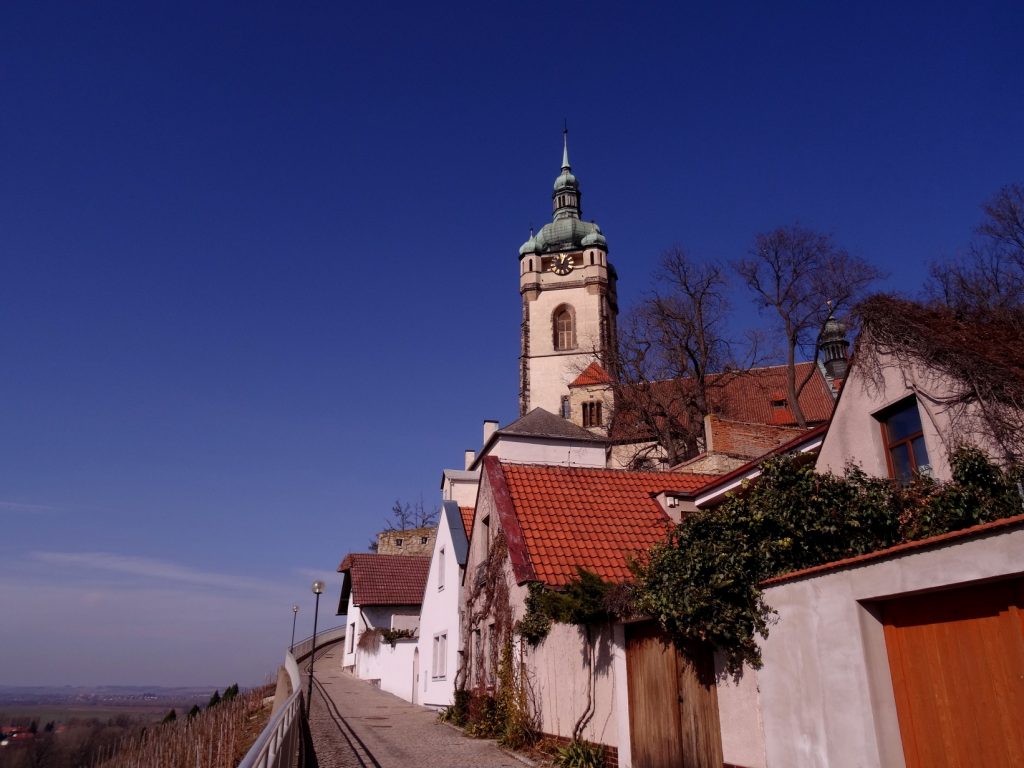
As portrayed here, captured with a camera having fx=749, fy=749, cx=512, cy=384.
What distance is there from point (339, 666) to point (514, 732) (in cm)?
3350

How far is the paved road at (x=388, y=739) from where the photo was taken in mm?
11836

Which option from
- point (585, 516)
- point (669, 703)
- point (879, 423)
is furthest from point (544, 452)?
point (669, 703)

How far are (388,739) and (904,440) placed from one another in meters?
→ 11.1

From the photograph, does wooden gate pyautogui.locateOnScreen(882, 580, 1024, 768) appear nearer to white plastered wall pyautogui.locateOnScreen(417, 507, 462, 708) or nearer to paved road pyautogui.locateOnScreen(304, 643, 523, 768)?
paved road pyautogui.locateOnScreen(304, 643, 523, 768)

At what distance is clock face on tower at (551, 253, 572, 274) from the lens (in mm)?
64562

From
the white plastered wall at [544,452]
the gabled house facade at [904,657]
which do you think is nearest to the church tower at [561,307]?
the white plastered wall at [544,452]

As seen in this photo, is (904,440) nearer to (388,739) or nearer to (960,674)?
(960,674)

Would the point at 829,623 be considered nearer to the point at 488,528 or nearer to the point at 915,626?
the point at 915,626

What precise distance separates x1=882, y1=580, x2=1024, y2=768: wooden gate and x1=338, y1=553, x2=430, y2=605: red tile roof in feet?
105

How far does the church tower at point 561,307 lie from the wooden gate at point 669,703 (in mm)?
45873

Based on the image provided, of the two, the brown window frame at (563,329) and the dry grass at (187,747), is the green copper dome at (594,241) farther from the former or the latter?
the dry grass at (187,747)

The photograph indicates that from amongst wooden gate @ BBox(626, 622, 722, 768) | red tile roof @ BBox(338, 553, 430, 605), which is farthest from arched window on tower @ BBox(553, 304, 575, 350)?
wooden gate @ BBox(626, 622, 722, 768)

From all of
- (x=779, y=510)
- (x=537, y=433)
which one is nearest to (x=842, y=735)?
(x=779, y=510)

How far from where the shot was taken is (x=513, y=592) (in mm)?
14844
